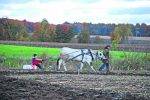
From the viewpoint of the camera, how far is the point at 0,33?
59344 millimetres

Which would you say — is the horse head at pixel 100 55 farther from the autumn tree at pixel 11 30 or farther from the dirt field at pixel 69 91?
the autumn tree at pixel 11 30

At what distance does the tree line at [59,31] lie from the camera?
64863mm

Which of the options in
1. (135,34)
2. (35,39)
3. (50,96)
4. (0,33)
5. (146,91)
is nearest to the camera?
(50,96)

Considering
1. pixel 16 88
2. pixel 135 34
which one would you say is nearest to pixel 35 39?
pixel 135 34

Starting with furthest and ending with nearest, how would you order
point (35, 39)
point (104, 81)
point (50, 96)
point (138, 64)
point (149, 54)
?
point (35, 39) → point (149, 54) → point (138, 64) → point (104, 81) → point (50, 96)

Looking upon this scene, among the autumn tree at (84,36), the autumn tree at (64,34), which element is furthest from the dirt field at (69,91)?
the autumn tree at (84,36)

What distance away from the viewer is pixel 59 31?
70688mm

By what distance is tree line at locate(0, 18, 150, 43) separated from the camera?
64863 millimetres

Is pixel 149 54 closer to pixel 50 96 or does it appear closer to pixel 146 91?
pixel 146 91

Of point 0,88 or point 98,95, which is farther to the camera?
point 0,88

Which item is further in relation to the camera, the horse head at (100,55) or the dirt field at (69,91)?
the horse head at (100,55)

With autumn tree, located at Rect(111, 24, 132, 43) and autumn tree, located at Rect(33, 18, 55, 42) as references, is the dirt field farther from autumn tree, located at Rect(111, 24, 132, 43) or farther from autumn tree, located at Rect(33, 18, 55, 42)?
autumn tree, located at Rect(111, 24, 132, 43)

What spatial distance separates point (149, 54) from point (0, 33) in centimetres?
3096

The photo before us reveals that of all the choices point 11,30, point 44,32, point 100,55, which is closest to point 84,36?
point 44,32
